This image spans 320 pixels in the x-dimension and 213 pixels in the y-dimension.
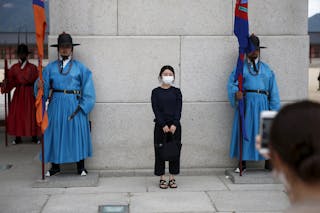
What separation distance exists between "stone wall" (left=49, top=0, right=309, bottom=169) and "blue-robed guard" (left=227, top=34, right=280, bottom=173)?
34cm

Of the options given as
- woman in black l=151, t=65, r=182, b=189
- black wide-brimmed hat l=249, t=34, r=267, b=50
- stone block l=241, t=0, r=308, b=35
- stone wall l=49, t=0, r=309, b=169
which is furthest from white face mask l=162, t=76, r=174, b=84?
stone block l=241, t=0, r=308, b=35

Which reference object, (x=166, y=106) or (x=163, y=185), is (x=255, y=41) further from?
(x=163, y=185)

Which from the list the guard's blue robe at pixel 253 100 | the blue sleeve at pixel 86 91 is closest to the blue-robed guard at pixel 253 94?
the guard's blue robe at pixel 253 100

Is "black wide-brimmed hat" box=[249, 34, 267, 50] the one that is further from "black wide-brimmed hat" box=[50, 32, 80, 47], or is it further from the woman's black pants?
"black wide-brimmed hat" box=[50, 32, 80, 47]

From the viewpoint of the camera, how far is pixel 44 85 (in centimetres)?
638

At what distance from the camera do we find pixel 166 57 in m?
6.78

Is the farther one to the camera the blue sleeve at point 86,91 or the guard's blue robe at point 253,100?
the guard's blue robe at point 253,100

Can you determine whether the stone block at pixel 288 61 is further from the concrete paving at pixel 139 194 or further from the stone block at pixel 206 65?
the concrete paving at pixel 139 194

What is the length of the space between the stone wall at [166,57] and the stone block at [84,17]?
0.01m

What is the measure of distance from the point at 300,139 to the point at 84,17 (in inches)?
223

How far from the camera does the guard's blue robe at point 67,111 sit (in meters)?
6.37

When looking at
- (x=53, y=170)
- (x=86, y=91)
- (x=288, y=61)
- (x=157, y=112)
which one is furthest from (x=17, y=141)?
(x=288, y=61)

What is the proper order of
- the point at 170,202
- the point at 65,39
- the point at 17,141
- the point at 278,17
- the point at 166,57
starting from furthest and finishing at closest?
1. the point at 17,141
2. the point at 278,17
3. the point at 166,57
4. the point at 65,39
5. the point at 170,202

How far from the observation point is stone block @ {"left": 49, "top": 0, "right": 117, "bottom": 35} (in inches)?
263
